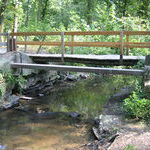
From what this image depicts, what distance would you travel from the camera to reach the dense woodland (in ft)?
58.4

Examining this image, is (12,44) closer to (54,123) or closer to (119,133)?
(54,123)

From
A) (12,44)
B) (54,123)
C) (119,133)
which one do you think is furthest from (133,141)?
(12,44)

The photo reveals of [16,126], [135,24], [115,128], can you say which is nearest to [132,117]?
[115,128]

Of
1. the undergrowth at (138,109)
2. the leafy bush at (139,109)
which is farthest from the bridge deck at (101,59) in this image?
the leafy bush at (139,109)

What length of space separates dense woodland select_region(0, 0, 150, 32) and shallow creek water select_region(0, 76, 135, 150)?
21.2 ft

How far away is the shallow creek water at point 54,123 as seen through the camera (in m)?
6.93

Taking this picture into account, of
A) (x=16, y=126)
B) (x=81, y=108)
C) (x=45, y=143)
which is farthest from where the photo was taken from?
(x=81, y=108)

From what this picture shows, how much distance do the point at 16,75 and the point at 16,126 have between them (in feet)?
12.6

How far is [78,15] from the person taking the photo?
84.6 ft

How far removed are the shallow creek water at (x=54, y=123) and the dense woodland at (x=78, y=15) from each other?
21.2 feet

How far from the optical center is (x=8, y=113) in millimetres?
9359

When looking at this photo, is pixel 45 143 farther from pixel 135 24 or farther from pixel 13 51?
pixel 135 24

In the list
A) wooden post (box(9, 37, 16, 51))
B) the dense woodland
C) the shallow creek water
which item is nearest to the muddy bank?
the shallow creek water

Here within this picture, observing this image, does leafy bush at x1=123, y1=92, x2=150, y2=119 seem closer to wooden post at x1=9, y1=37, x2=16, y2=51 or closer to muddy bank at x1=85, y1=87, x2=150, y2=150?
muddy bank at x1=85, y1=87, x2=150, y2=150
